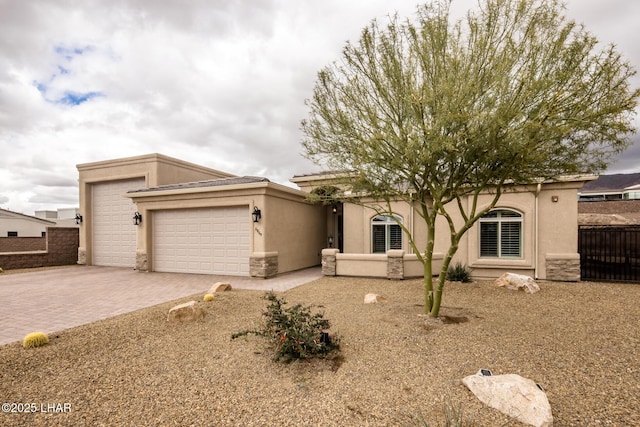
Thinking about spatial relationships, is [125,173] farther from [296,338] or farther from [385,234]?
[296,338]

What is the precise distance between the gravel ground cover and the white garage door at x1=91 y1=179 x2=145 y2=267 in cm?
1095

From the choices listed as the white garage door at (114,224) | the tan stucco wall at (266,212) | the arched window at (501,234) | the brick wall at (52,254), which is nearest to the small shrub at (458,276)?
the arched window at (501,234)

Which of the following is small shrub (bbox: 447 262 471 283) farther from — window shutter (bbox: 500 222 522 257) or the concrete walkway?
the concrete walkway

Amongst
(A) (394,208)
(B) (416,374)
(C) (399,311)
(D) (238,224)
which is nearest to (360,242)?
(A) (394,208)

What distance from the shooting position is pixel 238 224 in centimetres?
1227

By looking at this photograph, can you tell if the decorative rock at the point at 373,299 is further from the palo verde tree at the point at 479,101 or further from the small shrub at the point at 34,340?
the small shrub at the point at 34,340

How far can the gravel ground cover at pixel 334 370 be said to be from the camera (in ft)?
10.4

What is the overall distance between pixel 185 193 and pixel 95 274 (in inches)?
220

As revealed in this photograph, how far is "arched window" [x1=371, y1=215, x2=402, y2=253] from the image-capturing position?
12906 mm

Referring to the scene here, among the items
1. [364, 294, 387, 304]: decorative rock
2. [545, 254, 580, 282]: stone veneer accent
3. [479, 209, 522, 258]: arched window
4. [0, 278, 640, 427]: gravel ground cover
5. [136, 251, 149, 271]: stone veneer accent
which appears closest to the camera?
[0, 278, 640, 427]: gravel ground cover

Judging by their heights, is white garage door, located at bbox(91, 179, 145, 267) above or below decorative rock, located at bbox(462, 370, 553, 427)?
above

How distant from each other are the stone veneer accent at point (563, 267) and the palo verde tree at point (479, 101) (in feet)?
22.3

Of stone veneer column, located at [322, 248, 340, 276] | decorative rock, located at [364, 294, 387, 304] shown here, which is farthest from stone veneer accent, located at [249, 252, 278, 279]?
decorative rock, located at [364, 294, 387, 304]

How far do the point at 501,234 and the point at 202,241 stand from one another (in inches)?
473
